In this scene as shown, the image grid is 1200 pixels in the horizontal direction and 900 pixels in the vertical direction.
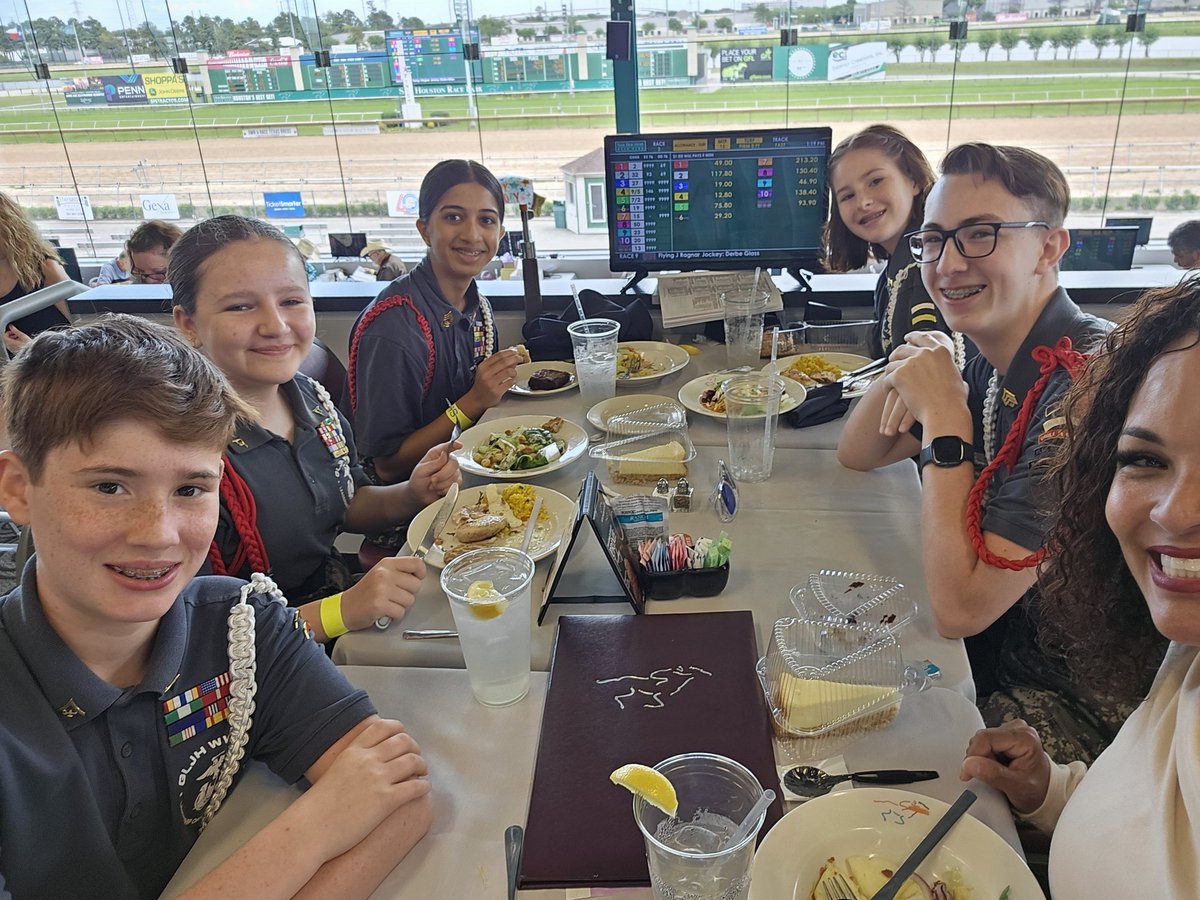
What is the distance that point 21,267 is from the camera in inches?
118

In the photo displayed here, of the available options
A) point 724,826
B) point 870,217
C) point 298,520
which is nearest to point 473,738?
point 724,826

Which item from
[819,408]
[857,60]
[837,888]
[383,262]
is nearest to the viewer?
[837,888]

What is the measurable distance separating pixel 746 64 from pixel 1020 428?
370 cm

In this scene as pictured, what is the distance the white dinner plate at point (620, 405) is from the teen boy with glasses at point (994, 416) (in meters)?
0.53

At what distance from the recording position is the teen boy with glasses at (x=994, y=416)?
120cm

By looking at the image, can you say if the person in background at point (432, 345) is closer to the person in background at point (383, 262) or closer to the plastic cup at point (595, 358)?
the plastic cup at point (595, 358)

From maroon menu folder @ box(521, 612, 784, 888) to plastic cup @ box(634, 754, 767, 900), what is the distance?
0.07 metres

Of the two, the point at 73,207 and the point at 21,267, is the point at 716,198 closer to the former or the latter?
the point at 21,267

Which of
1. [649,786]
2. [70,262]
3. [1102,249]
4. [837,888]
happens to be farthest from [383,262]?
[837,888]

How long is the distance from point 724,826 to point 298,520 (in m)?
1.08

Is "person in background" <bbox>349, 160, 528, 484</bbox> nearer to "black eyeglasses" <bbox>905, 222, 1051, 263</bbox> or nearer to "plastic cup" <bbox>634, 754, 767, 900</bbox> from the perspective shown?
"black eyeglasses" <bbox>905, 222, 1051, 263</bbox>

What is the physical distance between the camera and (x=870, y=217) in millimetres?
2312

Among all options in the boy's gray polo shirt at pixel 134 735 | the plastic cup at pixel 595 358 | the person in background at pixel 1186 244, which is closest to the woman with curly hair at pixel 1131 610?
the boy's gray polo shirt at pixel 134 735

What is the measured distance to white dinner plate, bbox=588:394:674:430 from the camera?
1974 millimetres
